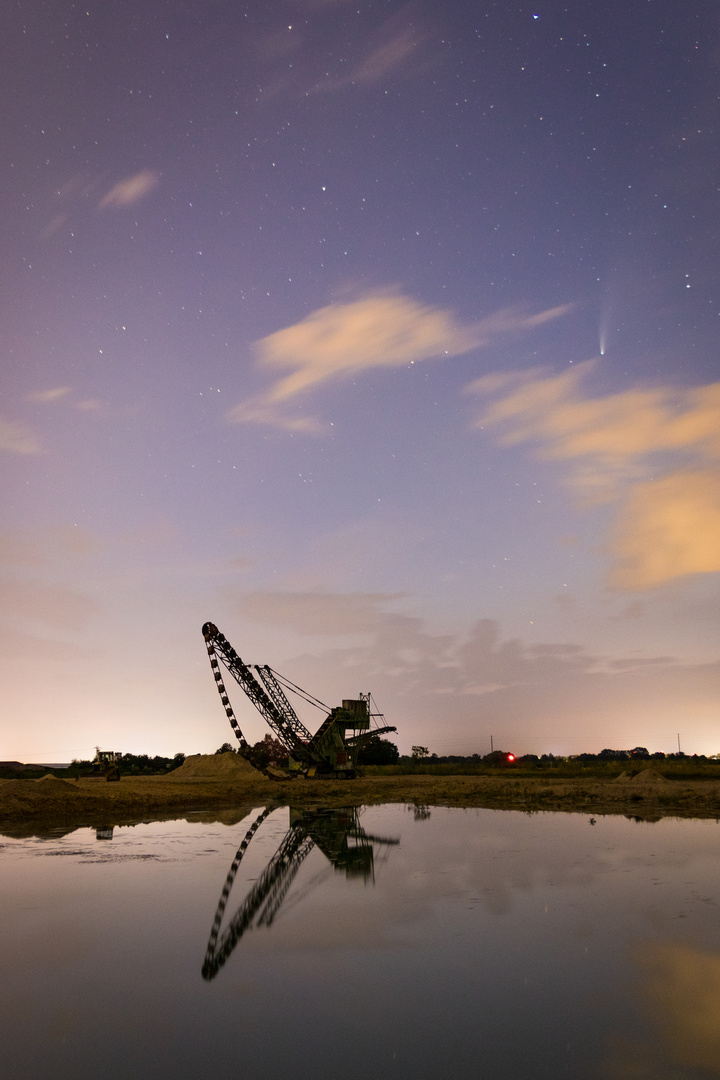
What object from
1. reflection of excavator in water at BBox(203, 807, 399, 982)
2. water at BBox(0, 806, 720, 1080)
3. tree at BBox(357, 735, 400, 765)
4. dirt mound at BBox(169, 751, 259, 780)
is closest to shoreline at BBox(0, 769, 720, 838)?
reflection of excavator in water at BBox(203, 807, 399, 982)

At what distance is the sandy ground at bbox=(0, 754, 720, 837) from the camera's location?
3359 cm

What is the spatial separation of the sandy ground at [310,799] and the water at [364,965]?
1286cm

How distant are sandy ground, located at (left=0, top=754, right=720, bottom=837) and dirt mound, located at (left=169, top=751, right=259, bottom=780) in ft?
88.1

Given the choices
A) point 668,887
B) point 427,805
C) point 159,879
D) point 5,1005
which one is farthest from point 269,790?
point 5,1005

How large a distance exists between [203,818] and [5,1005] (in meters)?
Result: 25.2

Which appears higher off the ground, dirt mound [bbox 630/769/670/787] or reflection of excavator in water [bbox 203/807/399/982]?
dirt mound [bbox 630/769/670/787]

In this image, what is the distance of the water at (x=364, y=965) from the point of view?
8562 mm

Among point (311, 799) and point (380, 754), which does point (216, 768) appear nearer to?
point (380, 754)

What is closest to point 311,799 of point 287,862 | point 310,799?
point 310,799

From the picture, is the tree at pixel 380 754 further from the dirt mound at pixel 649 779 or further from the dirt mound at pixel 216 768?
the dirt mound at pixel 649 779

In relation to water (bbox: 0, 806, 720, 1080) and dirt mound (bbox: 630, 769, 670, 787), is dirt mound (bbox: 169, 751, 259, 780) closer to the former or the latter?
dirt mound (bbox: 630, 769, 670, 787)

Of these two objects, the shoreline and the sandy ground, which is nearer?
the shoreline

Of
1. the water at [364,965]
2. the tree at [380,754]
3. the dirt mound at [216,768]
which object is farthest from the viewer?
the tree at [380,754]

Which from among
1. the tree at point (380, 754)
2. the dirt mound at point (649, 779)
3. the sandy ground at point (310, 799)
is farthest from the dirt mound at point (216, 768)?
the dirt mound at point (649, 779)
